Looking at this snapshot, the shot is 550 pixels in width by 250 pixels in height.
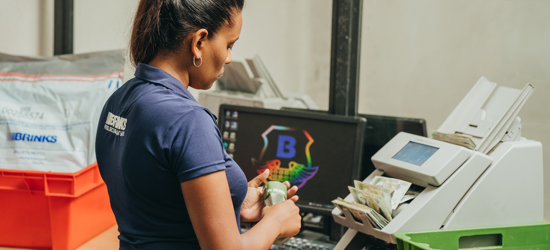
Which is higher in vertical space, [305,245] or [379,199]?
[379,199]

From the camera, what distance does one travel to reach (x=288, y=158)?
65.0 inches

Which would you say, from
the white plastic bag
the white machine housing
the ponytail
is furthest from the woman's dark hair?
the white plastic bag

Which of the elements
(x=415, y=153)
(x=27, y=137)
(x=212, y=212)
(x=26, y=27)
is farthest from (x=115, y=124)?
(x=26, y=27)

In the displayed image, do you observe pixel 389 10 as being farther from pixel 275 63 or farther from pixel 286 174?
pixel 286 174

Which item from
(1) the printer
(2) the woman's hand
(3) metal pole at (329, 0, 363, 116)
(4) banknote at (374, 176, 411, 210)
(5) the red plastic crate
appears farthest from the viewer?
(1) the printer

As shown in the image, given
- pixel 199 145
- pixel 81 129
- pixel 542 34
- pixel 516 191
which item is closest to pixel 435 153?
pixel 516 191

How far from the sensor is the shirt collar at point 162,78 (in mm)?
833

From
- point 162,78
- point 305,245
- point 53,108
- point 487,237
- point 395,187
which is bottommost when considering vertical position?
point 305,245

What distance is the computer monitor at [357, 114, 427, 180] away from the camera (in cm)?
163

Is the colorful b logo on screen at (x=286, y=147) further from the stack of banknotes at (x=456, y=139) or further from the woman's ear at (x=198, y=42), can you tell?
the woman's ear at (x=198, y=42)

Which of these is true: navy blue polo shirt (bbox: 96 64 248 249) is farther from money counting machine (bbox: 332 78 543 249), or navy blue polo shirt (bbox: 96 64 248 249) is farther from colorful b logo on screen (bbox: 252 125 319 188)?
colorful b logo on screen (bbox: 252 125 319 188)

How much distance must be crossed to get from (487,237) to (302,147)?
0.63 meters

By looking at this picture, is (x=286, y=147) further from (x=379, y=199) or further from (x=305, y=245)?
(x=379, y=199)

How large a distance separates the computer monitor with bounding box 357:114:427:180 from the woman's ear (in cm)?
94
